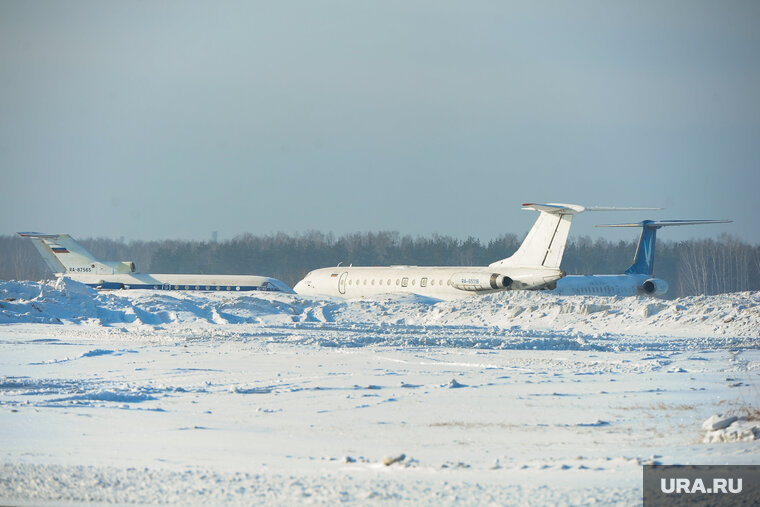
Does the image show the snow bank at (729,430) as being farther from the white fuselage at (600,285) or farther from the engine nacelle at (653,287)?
the engine nacelle at (653,287)

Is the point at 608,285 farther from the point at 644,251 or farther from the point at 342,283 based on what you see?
the point at 342,283

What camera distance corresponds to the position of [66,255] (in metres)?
51.0

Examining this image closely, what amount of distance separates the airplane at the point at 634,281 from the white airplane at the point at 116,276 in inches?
613

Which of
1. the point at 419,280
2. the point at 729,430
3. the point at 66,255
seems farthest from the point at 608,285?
the point at 729,430

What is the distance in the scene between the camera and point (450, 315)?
116ft

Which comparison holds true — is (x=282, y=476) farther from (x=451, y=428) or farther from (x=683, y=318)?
(x=683, y=318)

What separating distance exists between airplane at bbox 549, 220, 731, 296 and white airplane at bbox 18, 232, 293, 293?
1557 centimetres

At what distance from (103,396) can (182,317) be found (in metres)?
20.6

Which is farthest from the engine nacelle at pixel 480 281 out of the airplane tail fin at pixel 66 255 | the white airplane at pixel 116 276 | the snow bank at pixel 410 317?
the airplane tail fin at pixel 66 255

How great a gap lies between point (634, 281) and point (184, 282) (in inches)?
1007

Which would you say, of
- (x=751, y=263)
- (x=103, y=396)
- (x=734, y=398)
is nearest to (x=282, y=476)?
(x=103, y=396)

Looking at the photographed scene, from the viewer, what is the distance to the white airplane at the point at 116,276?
48344 millimetres

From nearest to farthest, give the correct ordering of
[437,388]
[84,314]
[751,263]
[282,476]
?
[282,476] < [437,388] < [84,314] < [751,263]

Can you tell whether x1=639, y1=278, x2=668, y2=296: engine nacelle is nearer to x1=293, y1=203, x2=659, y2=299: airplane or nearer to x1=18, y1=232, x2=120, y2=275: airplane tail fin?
x1=293, y1=203, x2=659, y2=299: airplane
